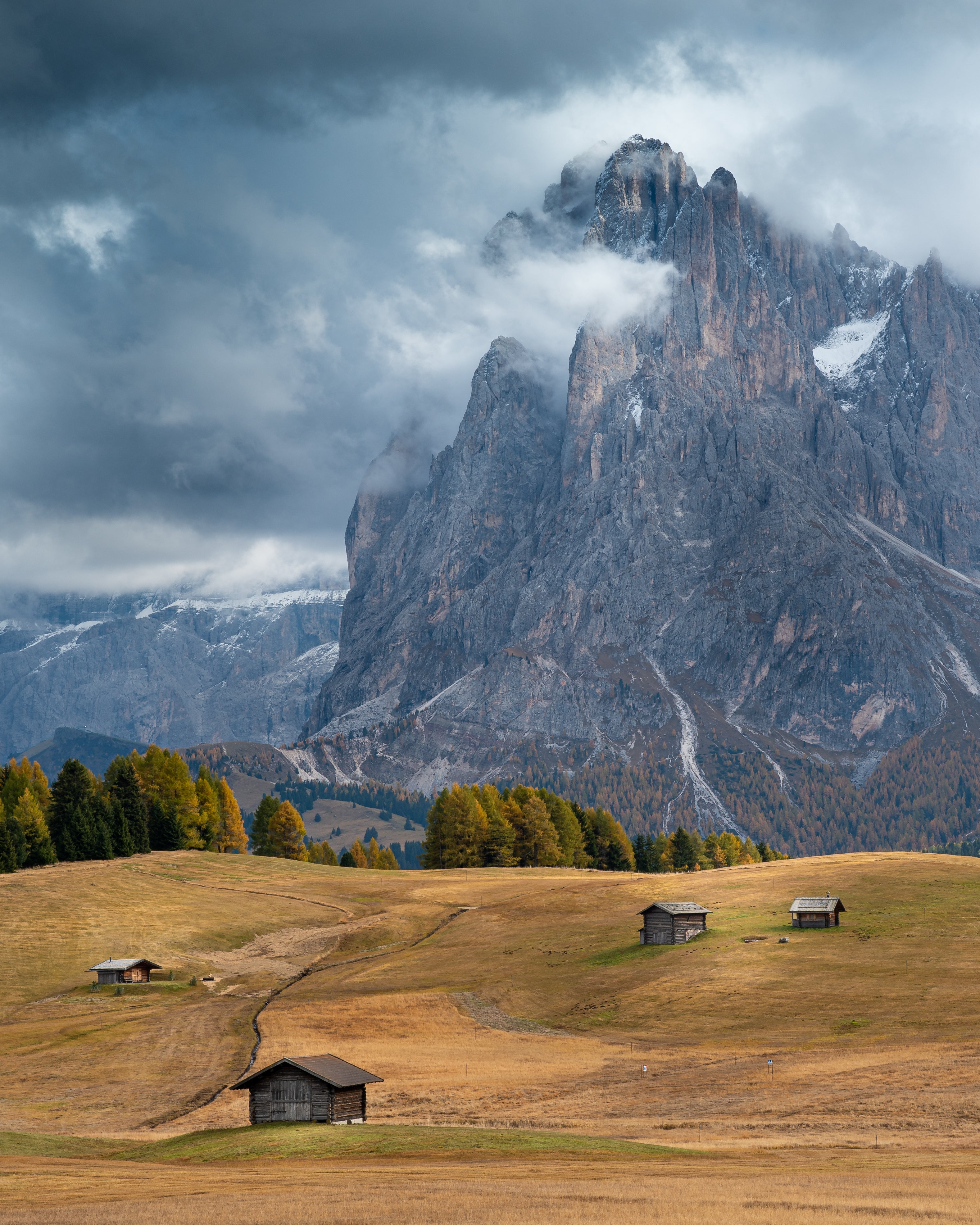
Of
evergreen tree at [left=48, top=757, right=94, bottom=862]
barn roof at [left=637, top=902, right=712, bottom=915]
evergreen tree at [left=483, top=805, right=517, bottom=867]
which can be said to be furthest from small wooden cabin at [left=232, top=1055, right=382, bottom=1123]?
evergreen tree at [left=483, top=805, right=517, bottom=867]

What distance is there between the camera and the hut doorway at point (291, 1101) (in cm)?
5684

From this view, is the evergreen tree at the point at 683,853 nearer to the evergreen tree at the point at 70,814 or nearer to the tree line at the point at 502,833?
the tree line at the point at 502,833

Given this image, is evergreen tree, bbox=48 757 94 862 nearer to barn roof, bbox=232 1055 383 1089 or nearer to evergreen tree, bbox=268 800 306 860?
evergreen tree, bbox=268 800 306 860

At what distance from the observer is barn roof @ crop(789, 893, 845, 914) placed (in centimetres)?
10125

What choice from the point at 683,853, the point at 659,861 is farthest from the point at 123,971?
the point at 659,861

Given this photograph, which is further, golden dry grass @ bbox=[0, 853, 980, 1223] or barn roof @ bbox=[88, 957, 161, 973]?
barn roof @ bbox=[88, 957, 161, 973]

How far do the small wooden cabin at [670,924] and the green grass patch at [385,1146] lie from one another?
50005 mm

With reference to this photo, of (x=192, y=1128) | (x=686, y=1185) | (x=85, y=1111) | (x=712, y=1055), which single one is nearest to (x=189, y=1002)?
(x=85, y=1111)

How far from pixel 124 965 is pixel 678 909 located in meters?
45.1

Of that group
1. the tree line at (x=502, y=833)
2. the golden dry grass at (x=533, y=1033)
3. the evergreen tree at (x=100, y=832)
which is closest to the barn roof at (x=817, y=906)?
the golden dry grass at (x=533, y=1033)

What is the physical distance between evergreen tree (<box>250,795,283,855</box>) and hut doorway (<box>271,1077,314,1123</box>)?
121095 mm

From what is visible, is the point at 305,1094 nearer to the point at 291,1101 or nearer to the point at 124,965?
the point at 291,1101

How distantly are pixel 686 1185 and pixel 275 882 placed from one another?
10590cm

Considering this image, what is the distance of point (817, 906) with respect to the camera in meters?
102
